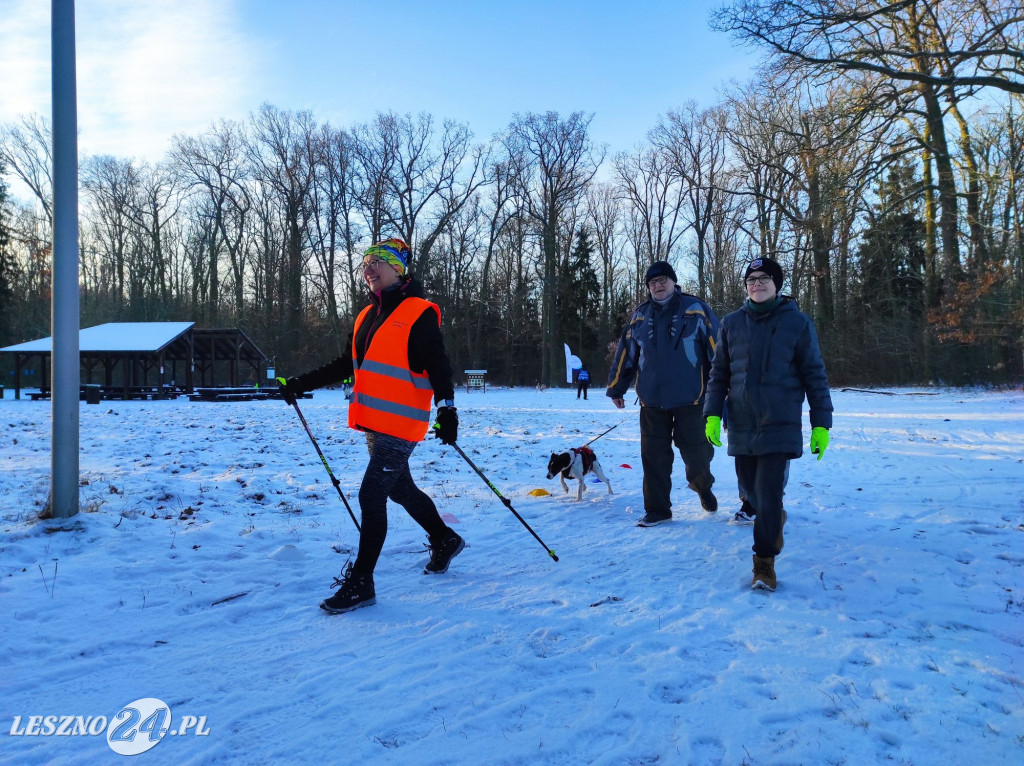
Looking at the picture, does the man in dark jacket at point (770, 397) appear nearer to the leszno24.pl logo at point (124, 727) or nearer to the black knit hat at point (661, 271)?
the black knit hat at point (661, 271)

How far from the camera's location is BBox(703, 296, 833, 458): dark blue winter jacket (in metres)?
3.83

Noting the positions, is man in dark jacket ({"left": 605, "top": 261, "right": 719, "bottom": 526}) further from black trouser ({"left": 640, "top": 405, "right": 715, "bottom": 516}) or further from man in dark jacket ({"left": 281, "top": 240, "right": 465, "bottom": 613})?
man in dark jacket ({"left": 281, "top": 240, "right": 465, "bottom": 613})

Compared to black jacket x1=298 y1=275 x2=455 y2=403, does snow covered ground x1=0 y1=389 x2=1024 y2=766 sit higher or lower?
lower

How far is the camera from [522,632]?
3197mm

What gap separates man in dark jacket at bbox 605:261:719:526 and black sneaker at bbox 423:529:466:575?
1.96 meters

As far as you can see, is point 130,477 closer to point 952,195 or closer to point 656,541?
point 656,541

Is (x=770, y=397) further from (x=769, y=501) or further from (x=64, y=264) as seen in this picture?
(x=64, y=264)

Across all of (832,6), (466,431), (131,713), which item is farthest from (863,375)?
(131,713)

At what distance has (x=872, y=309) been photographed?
31.1 m

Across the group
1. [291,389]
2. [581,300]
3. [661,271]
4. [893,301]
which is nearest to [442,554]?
[291,389]

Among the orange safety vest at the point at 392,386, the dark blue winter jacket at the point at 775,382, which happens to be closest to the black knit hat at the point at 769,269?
the dark blue winter jacket at the point at 775,382

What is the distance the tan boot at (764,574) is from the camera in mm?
3764

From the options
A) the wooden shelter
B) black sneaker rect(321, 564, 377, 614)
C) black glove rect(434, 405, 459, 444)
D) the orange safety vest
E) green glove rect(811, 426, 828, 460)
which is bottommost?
black sneaker rect(321, 564, 377, 614)

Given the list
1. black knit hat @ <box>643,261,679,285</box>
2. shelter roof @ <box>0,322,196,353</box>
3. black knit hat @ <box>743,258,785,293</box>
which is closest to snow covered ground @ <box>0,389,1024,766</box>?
black knit hat @ <box>743,258,785,293</box>
